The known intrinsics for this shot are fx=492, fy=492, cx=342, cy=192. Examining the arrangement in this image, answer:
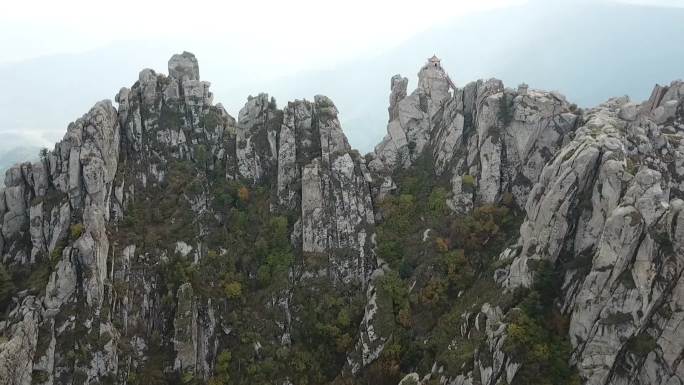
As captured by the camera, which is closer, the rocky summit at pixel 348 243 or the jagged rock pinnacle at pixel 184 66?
the rocky summit at pixel 348 243

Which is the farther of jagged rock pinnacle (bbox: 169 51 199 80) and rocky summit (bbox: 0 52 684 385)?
jagged rock pinnacle (bbox: 169 51 199 80)

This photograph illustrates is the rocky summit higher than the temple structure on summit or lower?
lower

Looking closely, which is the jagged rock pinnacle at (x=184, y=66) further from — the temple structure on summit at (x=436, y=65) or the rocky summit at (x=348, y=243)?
the temple structure on summit at (x=436, y=65)

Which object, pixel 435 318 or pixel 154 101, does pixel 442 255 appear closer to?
pixel 435 318

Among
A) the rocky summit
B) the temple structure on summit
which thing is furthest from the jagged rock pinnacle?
the temple structure on summit

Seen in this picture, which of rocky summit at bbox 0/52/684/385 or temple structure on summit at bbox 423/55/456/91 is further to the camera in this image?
temple structure on summit at bbox 423/55/456/91

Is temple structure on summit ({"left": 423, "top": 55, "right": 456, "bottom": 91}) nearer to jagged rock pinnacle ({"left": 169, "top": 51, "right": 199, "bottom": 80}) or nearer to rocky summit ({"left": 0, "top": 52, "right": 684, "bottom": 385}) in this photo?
rocky summit ({"left": 0, "top": 52, "right": 684, "bottom": 385})

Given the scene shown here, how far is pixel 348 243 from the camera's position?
5812cm

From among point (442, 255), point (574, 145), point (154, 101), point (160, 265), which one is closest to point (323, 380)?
point (442, 255)

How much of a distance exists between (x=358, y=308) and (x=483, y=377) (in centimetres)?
1785

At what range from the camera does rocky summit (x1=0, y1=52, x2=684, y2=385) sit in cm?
3669

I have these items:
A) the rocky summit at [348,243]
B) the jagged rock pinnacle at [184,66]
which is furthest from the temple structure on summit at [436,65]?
the jagged rock pinnacle at [184,66]

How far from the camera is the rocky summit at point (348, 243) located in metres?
36.7

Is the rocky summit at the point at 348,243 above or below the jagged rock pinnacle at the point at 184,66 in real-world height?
below
